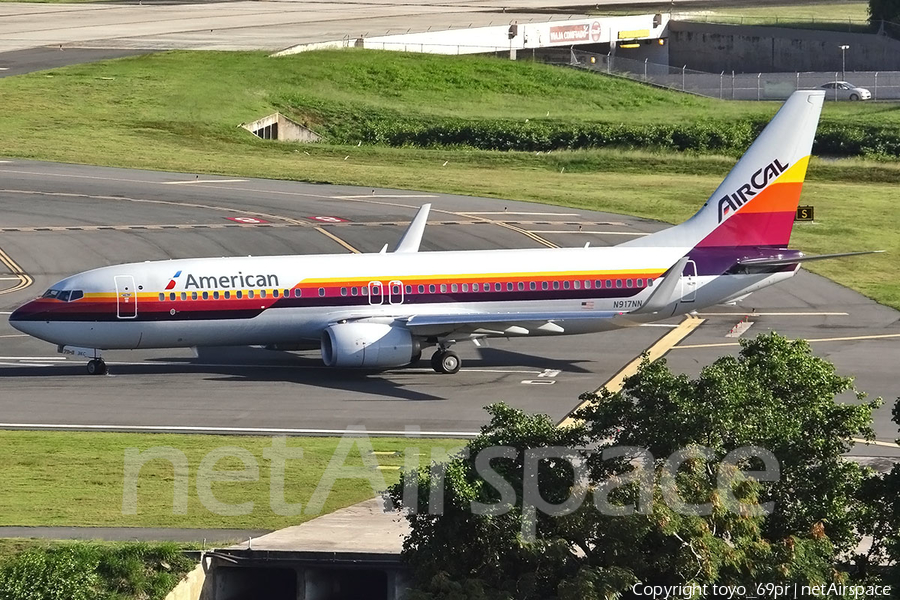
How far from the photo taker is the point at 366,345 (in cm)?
5059

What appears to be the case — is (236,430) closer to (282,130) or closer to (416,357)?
(416,357)

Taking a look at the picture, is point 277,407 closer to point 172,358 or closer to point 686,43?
point 172,358

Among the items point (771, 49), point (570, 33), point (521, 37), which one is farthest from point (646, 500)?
point (771, 49)

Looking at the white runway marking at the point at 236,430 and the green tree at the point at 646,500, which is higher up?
the green tree at the point at 646,500

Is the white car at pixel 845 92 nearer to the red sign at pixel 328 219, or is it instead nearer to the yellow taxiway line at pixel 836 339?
the red sign at pixel 328 219

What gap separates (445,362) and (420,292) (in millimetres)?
2795

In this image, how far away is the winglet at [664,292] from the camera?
171 feet

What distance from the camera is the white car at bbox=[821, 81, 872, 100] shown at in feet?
435

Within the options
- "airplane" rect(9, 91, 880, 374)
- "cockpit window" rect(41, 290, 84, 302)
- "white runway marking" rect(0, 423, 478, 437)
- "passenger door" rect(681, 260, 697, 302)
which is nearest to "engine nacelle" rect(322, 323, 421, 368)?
"airplane" rect(9, 91, 880, 374)

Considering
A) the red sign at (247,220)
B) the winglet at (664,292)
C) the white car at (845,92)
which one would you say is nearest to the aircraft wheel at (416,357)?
the winglet at (664,292)

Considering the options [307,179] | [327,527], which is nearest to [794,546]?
[327,527]

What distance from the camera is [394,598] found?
31.6 m

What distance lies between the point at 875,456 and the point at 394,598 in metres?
17.2

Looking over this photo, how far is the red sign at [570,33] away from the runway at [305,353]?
212ft
